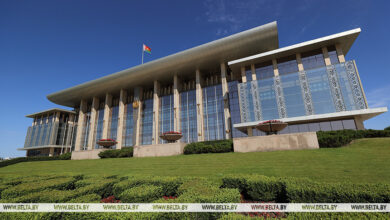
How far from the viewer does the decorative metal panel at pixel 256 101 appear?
28891 millimetres

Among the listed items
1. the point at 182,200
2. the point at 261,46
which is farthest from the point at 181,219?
the point at 261,46

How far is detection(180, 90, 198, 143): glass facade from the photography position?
37.8 m

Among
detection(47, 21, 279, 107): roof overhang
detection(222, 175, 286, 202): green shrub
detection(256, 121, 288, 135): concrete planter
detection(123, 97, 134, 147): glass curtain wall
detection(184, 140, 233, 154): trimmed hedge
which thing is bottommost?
detection(222, 175, 286, 202): green shrub

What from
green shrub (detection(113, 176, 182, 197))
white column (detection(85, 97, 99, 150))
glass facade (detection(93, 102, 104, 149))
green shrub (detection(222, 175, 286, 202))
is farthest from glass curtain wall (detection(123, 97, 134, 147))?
green shrub (detection(222, 175, 286, 202))

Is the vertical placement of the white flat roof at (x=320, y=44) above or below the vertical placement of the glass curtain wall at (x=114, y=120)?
above

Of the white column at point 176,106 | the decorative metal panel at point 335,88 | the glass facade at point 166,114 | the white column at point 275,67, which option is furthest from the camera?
the glass facade at point 166,114

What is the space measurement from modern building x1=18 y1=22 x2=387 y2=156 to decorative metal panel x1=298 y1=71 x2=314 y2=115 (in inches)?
4.9

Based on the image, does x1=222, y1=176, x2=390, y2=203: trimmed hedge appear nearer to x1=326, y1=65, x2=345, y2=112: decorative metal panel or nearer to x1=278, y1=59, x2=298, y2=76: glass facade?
x1=326, y1=65, x2=345, y2=112: decorative metal panel

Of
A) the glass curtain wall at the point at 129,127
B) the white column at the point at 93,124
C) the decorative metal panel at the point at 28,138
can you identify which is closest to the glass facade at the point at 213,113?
the glass curtain wall at the point at 129,127

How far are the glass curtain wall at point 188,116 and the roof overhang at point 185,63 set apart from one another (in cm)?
539

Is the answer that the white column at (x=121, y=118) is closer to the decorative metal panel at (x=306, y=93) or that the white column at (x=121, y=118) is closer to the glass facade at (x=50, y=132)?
the glass facade at (x=50, y=132)

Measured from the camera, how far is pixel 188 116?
1569 inches

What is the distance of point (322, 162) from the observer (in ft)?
35.4

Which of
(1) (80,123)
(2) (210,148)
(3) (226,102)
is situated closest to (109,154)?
(2) (210,148)
